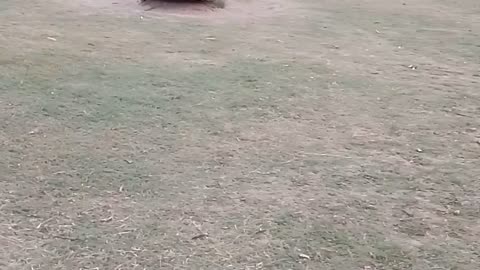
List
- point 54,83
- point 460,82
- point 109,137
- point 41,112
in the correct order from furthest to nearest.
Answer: point 460,82, point 54,83, point 41,112, point 109,137

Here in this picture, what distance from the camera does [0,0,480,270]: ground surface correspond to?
1.19 metres

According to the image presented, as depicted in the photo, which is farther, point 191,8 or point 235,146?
point 191,8

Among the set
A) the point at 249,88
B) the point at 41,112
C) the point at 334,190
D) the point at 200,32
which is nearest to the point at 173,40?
the point at 200,32

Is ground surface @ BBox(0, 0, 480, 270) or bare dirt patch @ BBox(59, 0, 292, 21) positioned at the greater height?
bare dirt patch @ BBox(59, 0, 292, 21)

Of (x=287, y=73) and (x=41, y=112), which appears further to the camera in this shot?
(x=287, y=73)

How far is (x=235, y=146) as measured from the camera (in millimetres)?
1578

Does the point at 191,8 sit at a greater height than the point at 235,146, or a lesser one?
greater

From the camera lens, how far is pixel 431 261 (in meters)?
1.15

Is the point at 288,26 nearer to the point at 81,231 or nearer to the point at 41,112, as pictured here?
the point at 41,112

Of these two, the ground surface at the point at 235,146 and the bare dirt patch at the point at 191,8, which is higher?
the bare dirt patch at the point at 191,8

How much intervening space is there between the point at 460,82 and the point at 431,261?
1.08m

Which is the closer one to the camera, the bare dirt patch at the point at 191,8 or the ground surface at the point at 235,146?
the ground surface at the point at 235,146

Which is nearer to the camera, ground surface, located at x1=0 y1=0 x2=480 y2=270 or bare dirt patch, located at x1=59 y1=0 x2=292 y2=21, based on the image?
ground surface, located at x1=0 y1=0 x2=480 y2=270

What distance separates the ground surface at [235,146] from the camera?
119cm
